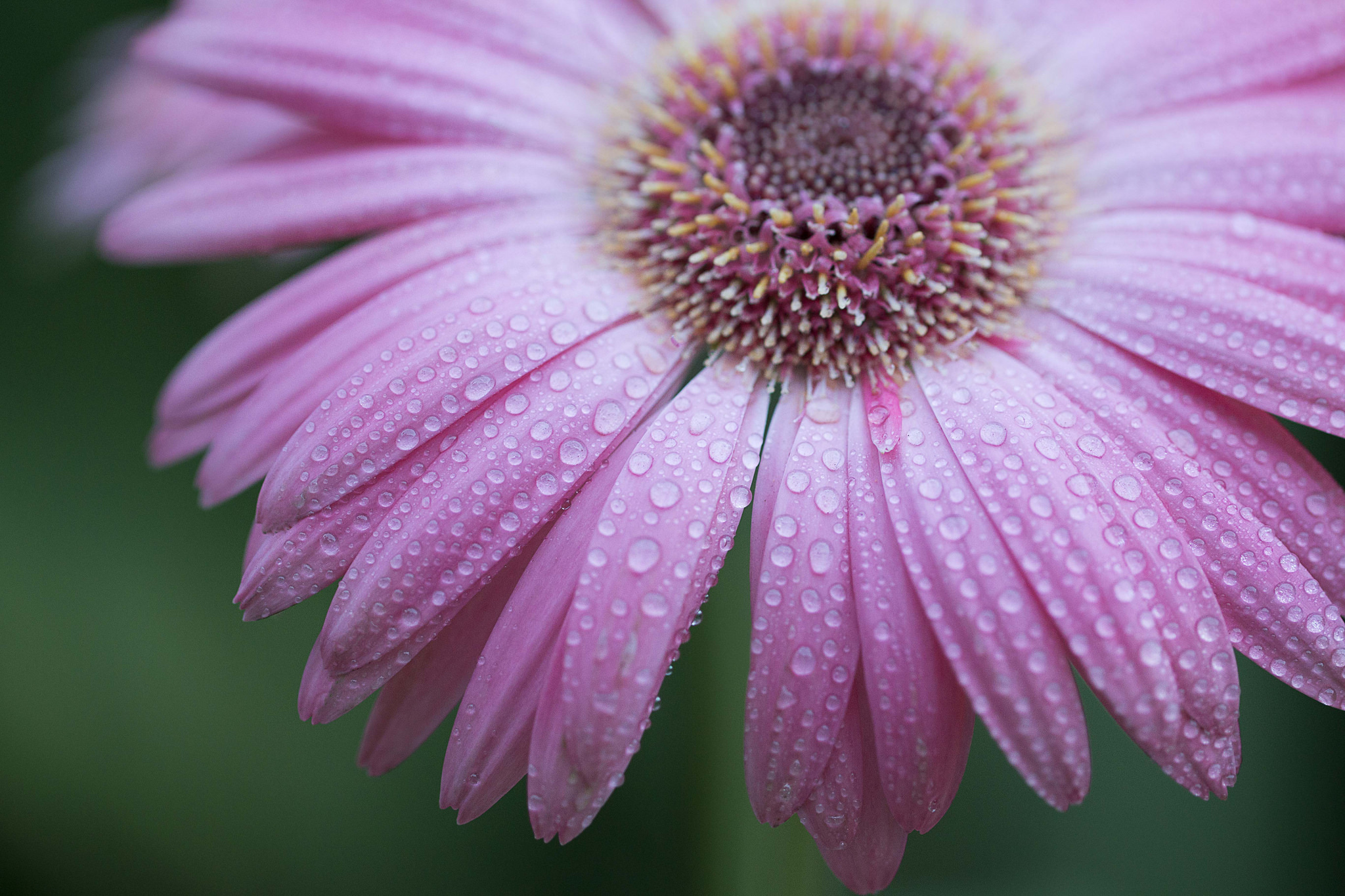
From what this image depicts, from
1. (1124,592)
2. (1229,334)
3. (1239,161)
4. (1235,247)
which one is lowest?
(1124,592)

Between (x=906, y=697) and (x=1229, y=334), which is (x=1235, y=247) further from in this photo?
(x=906, y=697)

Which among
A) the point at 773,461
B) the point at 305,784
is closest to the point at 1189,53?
the point at 773,461

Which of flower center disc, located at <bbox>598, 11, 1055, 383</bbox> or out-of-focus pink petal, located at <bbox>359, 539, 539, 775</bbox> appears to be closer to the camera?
out-of-focus pink petal, located at <bbox>359, 539, 539, 775</bbox>

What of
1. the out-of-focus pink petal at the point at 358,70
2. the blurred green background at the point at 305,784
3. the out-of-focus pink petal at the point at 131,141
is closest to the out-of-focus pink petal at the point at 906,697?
the blurred green background at the point at 305,784

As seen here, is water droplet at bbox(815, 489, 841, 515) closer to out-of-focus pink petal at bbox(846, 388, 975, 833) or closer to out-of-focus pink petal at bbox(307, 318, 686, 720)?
out-of-focus pink petal at bbox(846, 388, 975, 833)

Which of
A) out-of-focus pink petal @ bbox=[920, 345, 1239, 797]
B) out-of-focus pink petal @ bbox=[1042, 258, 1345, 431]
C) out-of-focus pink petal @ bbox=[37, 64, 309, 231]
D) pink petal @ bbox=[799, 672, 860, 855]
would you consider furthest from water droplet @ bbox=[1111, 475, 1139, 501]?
out-of-focus pink petal @ bbox=[37, 64, 309, 231]

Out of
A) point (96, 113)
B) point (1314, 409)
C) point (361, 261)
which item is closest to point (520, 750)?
point (361, 261)
